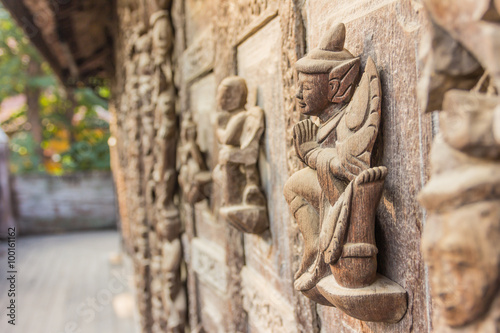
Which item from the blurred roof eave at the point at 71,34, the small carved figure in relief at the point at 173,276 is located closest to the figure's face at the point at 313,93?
the small carved figure in relief at the point at 173,276

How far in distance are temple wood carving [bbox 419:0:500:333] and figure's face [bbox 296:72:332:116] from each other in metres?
0.33

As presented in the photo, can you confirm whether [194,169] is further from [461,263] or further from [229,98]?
[461,263]

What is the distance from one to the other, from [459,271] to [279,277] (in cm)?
102

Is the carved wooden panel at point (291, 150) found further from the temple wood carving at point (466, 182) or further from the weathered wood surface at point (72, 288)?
the weathered wood surface at point (72, 288)

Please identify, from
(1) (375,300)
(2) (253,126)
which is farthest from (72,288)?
(1) (375,300)

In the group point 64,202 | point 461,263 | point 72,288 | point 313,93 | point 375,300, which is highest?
point 313,93

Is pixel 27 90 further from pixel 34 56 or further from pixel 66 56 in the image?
pixel 66 56

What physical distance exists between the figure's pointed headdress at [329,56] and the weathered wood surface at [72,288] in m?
3.82

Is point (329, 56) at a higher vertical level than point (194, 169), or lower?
higher

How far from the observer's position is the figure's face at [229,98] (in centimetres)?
148

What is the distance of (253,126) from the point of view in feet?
4.77

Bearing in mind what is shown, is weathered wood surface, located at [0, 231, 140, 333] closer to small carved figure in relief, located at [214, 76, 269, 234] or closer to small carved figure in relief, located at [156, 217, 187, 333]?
small carved figure in relief, located at [156, 217, 187, 333]

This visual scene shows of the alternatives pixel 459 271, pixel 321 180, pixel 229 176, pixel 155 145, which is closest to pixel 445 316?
pixel 459 271

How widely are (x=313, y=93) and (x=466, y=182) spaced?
42 centimetres
